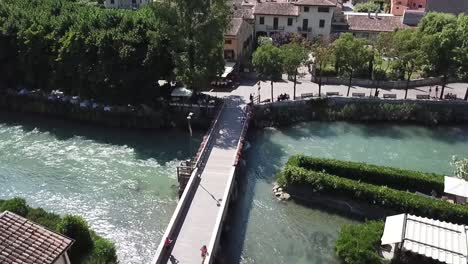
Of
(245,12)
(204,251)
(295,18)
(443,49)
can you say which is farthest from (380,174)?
(245,12)

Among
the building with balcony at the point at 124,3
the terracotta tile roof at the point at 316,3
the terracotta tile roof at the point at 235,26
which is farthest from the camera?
the building with balcony at the point at 124,3

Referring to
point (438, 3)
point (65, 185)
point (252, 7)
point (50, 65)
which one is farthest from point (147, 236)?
point (438, 3)

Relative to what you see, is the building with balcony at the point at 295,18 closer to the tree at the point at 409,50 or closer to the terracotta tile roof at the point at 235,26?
the terracotta tile roof at the point at 235,26

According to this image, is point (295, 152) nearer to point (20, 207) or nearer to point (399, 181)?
point (399, 181)

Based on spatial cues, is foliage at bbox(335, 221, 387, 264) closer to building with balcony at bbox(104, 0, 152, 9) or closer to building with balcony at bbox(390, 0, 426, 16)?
building with balcony at bbox(390, 0, 426, 16)

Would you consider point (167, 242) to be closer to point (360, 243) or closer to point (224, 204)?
point (224, 204)

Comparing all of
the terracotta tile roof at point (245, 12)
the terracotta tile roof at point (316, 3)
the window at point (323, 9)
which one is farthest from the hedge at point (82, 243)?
the window at point (323, 9)
